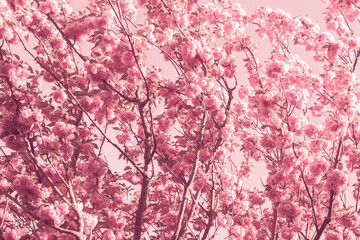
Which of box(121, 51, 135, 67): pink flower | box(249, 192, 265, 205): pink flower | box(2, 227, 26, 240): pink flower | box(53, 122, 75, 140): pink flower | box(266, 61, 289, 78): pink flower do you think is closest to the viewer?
box(121, 51, 135, 67): pink flower

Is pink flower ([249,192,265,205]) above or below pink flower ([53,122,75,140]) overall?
above

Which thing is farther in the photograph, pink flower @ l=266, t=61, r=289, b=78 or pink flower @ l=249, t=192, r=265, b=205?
pink flower @ l=249, t=192, r=265, b=205

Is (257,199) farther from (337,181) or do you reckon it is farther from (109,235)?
(109,235)

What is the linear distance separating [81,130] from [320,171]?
4.53 m

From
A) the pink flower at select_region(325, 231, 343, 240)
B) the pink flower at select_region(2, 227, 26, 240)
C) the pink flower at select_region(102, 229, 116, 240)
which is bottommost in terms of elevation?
the pink flower at select_region(2, 227, 26, 240)

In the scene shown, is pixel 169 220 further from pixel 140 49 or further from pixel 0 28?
pixel 0 28

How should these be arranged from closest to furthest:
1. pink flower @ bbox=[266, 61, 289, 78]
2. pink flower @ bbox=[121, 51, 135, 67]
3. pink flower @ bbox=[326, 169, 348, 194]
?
1. pink flower @ bbox=[121, 51, 135, 67]
2. pink flower @ bbox=[326, 169, 348, 194]
3. pink flower @ bbox=[266, 61, 289, 78]

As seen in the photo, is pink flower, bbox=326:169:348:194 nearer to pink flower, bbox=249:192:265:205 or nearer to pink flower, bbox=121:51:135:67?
pink flower, bbox=249:192:265:205

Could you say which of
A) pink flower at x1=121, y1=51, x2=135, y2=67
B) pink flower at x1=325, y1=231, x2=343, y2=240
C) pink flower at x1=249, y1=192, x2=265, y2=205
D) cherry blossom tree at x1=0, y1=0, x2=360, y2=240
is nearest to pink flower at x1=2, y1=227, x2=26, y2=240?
cherry blossom tree at x1=0, y1=0, x2=360, y2=240

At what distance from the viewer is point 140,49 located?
489 centimetres

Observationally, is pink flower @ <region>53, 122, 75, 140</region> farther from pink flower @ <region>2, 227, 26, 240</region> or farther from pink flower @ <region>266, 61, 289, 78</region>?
pink flower @ <region>266, 61, 289, 78</region>

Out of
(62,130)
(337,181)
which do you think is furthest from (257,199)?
(62,130)

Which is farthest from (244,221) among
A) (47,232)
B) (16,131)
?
(16,131)

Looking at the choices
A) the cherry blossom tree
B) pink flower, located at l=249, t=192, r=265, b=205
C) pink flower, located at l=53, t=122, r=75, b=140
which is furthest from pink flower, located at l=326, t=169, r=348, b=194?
pink flower, located at l=53, t=122, r=75, b=140
